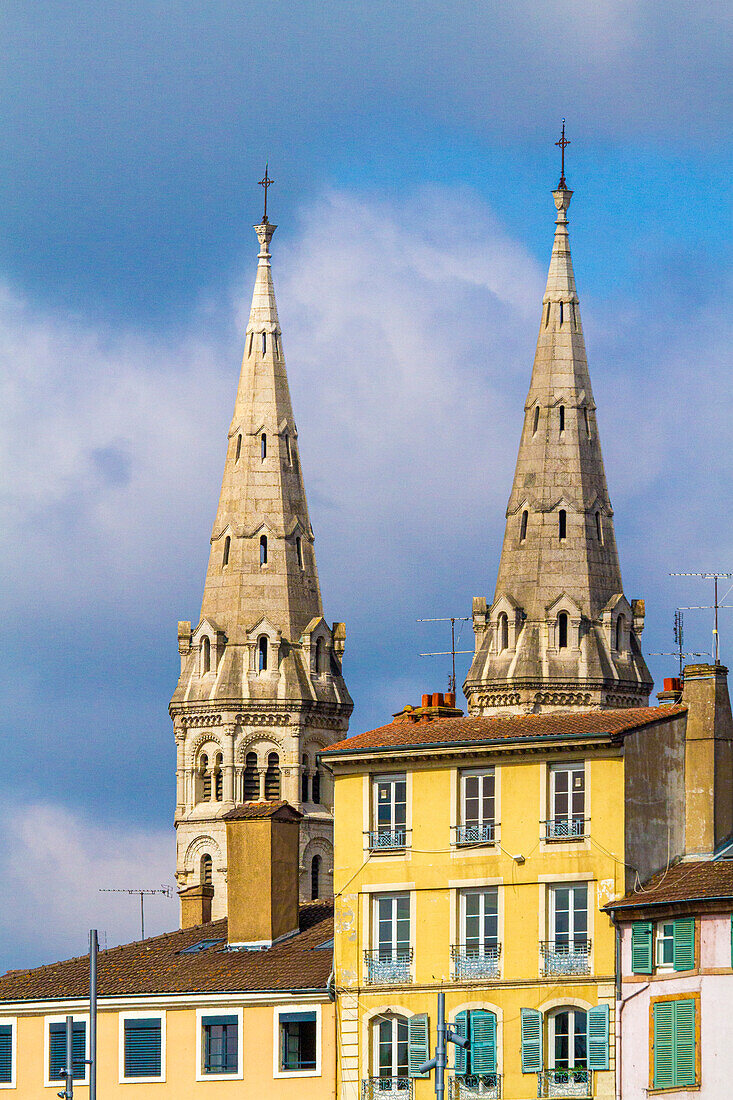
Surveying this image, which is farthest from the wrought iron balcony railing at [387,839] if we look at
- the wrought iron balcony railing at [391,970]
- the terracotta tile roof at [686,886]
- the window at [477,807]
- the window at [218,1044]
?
the terracotta tile roof at [686,886]

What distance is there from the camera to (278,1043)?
307 feet

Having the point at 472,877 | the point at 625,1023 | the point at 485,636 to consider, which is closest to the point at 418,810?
the point at 472,877

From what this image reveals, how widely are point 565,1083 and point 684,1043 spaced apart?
14.5 feet

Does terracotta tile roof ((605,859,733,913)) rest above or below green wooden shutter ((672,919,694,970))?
above

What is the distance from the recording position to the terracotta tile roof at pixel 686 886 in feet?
289

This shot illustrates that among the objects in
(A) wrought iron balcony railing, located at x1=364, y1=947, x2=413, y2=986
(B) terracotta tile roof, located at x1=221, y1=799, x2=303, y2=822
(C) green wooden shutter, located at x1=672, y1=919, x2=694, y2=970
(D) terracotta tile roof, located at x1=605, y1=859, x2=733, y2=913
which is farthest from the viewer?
(B) terracotta tile roof, located at x1=221, y1=799, x2=303, y2=822

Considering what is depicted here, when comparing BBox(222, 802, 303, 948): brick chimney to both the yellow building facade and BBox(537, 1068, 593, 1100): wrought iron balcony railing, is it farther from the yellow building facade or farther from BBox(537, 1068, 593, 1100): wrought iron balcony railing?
BBox(537, 1068, 593, 1100): wrought iron balcony railing

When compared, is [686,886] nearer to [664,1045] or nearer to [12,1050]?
[664,1045]

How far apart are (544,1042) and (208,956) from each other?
11388 mm

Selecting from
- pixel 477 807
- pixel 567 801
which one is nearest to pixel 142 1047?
pixel 477 807

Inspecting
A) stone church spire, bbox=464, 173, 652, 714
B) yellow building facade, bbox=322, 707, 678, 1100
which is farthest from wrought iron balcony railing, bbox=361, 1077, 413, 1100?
stone church spire, bbox=464, 173, 652, 714

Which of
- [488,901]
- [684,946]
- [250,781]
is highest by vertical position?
[250,781]

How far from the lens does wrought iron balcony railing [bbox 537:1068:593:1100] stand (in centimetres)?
8994

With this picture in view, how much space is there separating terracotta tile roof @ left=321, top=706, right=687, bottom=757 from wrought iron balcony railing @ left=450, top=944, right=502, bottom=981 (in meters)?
5.07
